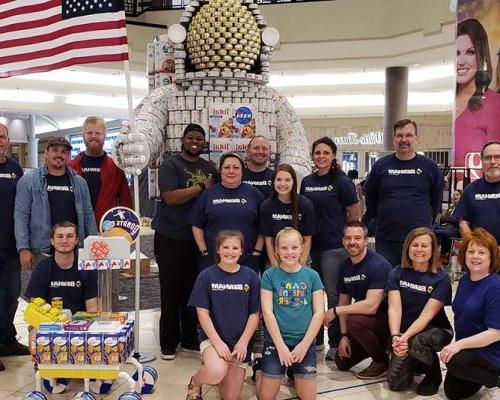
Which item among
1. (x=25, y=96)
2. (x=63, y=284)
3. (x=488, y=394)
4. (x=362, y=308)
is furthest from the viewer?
(x=25, y=96)

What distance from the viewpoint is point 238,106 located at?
4.78m

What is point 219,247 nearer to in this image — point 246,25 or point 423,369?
point 423,369

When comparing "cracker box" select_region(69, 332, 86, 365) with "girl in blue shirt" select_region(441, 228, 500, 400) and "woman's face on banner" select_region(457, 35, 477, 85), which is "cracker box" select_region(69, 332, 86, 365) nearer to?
"girl in blue shirt" select_region(441, 228, 500, 400)

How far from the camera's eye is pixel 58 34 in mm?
3957

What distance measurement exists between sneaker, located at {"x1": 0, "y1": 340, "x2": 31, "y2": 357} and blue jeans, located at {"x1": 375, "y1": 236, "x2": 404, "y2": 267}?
8.81 ft

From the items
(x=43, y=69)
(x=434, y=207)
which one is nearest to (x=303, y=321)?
(x=434, y=207)

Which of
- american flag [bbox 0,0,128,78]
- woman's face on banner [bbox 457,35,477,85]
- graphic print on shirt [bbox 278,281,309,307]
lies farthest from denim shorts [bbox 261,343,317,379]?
woman's face on banner [bbox 457,35,477,85]

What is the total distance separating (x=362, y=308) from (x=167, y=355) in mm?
1423

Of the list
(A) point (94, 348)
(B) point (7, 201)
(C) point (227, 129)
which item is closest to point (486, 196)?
(C) point (227, 129)

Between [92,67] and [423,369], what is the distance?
39.0ft

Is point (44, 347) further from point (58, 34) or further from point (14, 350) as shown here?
point (58, 34)

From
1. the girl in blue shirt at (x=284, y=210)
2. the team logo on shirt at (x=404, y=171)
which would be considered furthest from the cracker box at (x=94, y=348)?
the team logo on shirt at (x=404, y=171)

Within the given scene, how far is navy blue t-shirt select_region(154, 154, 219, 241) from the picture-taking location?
162 inches

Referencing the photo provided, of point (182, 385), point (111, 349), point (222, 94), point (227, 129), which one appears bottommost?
point (182, 385)
